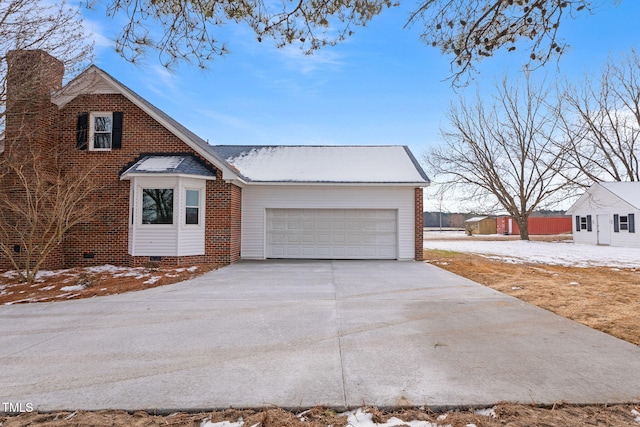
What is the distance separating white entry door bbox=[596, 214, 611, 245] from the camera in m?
23.3

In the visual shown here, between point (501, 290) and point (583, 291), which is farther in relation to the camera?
point (501, 290)

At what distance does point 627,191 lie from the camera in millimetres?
23250

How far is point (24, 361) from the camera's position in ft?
12.3

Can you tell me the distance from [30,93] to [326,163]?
33.0 feet

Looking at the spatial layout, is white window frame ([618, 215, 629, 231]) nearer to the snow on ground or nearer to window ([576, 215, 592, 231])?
the snow on ground

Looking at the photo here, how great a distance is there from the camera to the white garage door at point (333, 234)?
13.8m

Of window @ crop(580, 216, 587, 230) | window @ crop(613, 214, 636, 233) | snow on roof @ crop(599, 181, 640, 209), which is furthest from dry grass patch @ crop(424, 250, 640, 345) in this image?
window @ crop(580, 216, 587, 230)

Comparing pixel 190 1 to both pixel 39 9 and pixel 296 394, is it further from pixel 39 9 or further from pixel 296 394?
pixel 39 9

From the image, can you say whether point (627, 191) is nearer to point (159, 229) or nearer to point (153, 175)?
point (159, 229)

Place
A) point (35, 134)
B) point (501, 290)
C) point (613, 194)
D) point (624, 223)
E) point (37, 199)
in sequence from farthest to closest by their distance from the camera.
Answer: point (613, 194)
point (624, 223)
point (35, 134)
point (37, 199)
point (501, 290)

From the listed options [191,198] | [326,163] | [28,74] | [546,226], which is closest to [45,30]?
[28,74]

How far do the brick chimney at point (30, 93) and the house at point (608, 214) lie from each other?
28.9 meters

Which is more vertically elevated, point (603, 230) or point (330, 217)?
point (330, 217)

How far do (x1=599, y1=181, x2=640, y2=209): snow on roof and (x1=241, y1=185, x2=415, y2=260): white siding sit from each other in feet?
57.2
